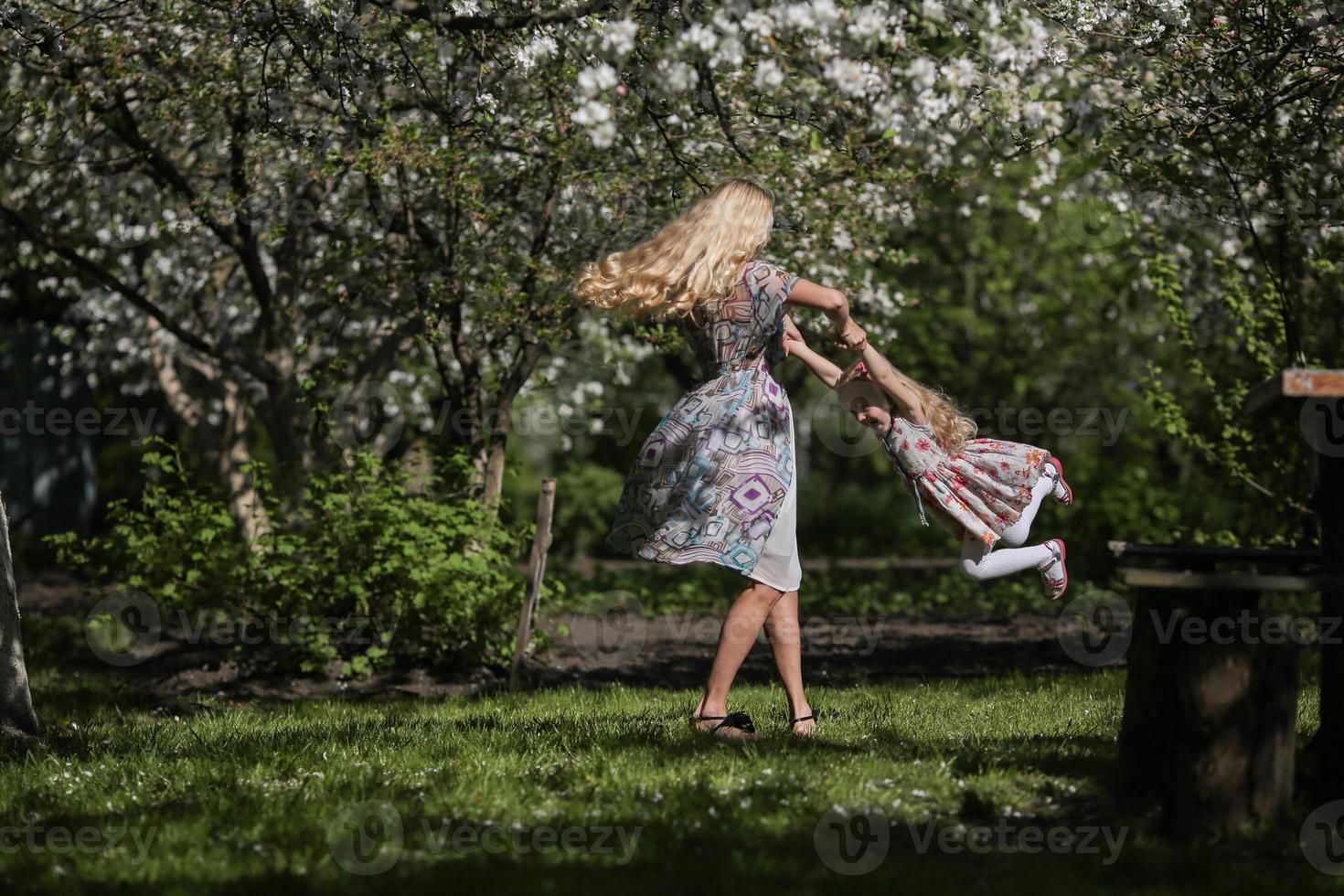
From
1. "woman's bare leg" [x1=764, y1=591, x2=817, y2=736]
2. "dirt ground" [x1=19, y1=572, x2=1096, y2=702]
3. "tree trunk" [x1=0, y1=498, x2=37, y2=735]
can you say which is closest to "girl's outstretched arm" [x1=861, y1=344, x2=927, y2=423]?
"woman's bare leg" [x1=764, y1=591, x2=817, y2=736]

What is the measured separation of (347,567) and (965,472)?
12.9 feet

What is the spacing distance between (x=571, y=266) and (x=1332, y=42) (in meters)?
4.11

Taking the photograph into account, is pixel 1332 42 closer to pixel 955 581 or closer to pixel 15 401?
pixel 955 581

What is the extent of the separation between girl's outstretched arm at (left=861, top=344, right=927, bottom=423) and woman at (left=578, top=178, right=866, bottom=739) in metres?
0.18

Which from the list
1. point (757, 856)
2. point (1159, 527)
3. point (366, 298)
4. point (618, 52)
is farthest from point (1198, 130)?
point (1159, 527)

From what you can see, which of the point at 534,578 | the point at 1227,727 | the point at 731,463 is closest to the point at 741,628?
the point at 731,463

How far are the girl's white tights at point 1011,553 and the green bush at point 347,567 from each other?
129 inches

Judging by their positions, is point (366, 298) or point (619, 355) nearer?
point (366, 298)

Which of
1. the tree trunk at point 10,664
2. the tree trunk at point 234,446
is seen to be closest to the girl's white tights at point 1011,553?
the tree trunk at point 10,664

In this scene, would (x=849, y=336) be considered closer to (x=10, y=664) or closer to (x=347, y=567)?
(x=10, y=664)

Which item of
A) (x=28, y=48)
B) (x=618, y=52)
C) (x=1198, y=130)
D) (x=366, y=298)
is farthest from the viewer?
(x=366, y=298)

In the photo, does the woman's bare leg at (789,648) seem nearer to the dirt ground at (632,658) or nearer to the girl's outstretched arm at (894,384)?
the girl's outstretched arm at (894,384)

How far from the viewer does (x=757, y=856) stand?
3.44 m

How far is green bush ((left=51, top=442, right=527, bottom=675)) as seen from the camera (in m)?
7.61
